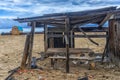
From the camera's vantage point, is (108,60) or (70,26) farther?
(108,60)

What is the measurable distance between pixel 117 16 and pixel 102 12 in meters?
1.15

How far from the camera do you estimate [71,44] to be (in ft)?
59.0

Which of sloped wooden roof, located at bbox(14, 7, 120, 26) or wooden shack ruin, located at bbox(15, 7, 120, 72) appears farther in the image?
wooden shack ruin, located at bbox(15, 7, 120, 72)

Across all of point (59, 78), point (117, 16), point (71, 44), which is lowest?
point (59, 78)

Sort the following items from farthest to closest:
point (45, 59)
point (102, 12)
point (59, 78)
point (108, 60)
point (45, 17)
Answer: point (45, 59) → point (108, 60) → point (45, 17) → point (102, 12) → point (59, 78)

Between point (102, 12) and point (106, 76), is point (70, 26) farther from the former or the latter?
point (106, 76)

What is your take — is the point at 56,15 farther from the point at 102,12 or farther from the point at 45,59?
the point at 45,59

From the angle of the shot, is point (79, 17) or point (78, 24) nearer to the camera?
point (79, 17)

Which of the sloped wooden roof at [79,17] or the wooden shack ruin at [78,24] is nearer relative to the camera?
the sloped wooden roof at [79,17]

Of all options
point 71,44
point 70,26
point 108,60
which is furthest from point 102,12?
point 71,44

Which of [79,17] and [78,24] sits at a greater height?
[79,17]

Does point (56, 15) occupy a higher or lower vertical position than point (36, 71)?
higher

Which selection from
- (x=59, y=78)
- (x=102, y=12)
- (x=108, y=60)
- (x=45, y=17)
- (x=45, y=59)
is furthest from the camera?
(x=45, y=59)

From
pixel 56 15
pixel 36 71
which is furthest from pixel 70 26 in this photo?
pixel 36 71
